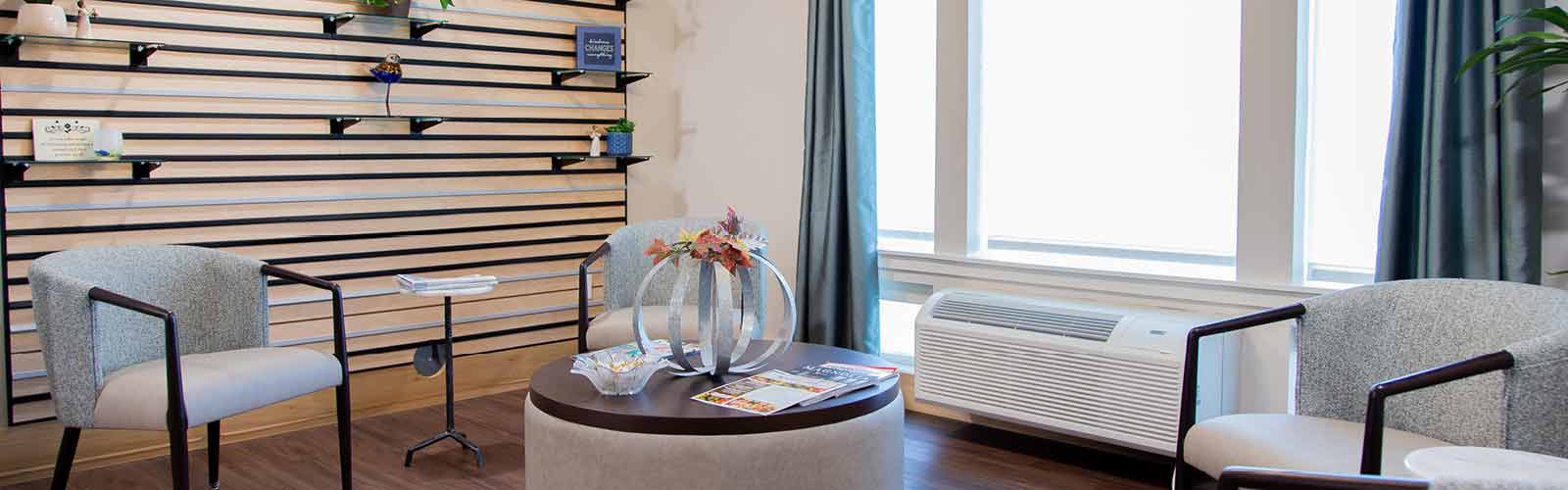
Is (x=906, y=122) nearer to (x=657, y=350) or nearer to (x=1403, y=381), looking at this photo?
(x=657, y=350)

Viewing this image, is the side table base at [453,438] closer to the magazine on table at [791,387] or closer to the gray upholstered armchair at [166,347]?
the gray upholstered armchair at [166,347]

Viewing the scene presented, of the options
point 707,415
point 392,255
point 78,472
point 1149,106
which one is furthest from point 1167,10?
point 78,472

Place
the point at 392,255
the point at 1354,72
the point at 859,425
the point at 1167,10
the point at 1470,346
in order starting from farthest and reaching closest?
the point at 392,255 < the point at 1167,10 < the point at 1354,72 < the point at 859,425 < the point at 1470,346


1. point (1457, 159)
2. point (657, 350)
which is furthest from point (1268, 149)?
point (657, 350)

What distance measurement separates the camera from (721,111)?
17.9 ft

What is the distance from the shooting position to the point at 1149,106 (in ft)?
13.3


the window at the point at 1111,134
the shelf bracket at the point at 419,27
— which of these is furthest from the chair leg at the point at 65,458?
the window at the point at 1111,134

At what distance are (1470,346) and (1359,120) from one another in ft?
3.55

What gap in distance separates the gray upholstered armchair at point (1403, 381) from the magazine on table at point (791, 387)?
859 millimetres

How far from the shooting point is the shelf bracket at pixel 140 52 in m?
4.01

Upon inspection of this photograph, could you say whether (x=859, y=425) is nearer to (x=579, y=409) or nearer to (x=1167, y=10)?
(x=579, y=409)

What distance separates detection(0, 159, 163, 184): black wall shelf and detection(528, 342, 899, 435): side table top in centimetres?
185

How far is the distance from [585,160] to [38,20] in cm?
228

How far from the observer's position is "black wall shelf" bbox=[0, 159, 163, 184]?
12.5ft
